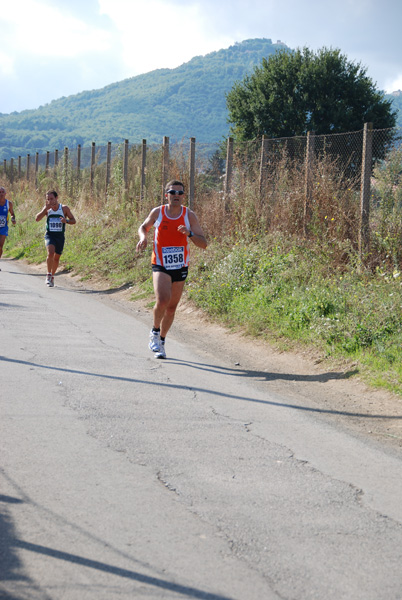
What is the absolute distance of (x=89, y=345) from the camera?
889 centimetres

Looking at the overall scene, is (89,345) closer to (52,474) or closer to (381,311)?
(381,311)

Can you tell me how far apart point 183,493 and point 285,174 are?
949cm

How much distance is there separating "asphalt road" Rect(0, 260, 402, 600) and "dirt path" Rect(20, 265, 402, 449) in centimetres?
27

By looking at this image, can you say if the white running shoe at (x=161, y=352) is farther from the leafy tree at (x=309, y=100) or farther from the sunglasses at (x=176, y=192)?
the leafy tree at (x=309, y=100)

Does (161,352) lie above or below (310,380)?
above

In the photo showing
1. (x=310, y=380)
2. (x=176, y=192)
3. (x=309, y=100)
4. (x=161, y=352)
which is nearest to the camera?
(x=310, y=380)

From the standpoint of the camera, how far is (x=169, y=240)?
845 cm

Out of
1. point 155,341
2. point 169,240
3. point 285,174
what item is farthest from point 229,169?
point 155,341

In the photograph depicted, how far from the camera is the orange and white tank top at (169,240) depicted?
27.7 ft

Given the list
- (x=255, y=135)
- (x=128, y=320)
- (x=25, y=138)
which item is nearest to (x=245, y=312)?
(x=128, y=320)

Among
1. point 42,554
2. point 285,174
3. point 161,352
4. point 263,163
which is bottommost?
point 42,554

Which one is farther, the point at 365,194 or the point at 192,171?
the point at 192,171

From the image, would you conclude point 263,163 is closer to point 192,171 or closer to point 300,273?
point 192,171

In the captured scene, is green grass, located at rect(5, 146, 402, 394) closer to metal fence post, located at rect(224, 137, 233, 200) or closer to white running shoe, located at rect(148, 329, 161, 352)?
metal fence post, located at rect(224, 137, 233, 200)
